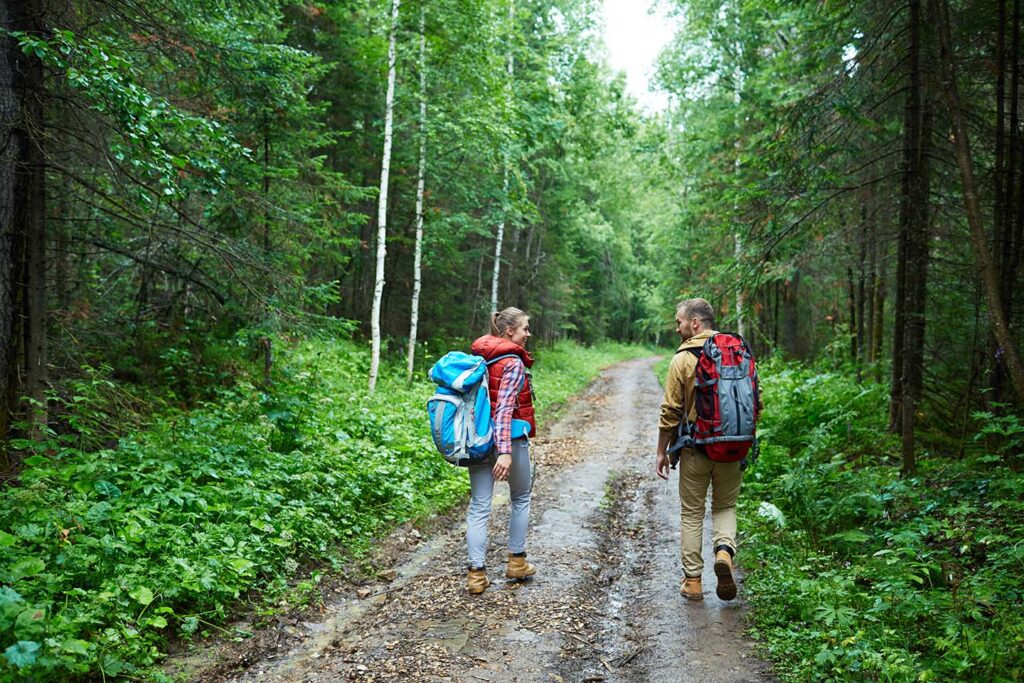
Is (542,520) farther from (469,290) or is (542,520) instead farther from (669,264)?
(669,264)

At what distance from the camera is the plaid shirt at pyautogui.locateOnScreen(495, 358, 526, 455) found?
527 cm

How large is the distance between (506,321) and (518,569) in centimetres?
216

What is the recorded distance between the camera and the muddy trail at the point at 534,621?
13.6 feet

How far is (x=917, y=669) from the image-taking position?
3.64m

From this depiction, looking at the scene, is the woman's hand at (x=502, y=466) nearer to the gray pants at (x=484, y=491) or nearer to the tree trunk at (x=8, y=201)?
the gray pants at (x=484, y=491)

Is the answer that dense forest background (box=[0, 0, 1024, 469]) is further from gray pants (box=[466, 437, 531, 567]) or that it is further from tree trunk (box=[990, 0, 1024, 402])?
gray pants (box=[466, 437, 531, 567])

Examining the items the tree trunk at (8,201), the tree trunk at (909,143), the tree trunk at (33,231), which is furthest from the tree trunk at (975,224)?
the tree trunk at (8,201)

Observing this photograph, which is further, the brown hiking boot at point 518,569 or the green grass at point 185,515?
the brown hiking boot at point 518,569

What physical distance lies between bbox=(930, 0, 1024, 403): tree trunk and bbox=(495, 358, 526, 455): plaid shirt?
14.1ft

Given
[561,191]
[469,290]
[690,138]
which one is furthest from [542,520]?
[561,191]

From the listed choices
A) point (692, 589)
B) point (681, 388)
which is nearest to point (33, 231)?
point (681, 388)

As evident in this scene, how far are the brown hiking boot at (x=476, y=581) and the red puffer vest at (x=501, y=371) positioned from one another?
4.08 feet

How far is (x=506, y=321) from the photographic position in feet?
18.3

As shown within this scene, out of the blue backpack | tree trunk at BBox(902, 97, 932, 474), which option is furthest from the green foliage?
the blue backpack
